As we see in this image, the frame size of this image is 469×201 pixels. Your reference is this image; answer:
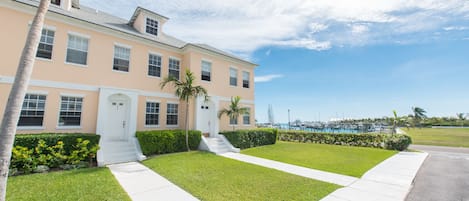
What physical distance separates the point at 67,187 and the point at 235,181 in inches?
218

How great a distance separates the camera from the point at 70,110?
10.7 meters

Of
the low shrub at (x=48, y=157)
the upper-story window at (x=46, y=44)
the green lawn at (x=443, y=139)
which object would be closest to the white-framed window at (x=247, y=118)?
the low shrub at (x=48, y=157)

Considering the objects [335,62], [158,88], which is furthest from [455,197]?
[335,62]

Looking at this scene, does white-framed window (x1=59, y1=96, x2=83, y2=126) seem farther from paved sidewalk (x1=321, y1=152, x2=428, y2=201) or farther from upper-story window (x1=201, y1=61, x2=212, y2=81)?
paved sidewalk (x1=321, y1=152, x2=428, y2=201)

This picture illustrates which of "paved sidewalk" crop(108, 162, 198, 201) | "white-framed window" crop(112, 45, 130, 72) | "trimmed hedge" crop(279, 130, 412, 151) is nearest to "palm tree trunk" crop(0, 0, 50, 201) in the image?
"paved sidewalk" crop(108, 162, 198, 201)

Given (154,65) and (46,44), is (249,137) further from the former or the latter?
(46,44)

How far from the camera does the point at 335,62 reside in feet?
71.9

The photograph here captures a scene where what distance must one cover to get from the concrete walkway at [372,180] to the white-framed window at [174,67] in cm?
943

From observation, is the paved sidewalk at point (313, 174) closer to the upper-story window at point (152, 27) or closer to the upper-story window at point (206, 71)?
the upper-story window at point (206, 71)

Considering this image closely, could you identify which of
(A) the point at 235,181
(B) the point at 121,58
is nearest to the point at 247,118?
(B) the point at 121,58

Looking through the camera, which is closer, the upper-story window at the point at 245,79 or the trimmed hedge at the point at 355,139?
the trimmed hedge at the point at 355,139

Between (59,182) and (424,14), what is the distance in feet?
59.8

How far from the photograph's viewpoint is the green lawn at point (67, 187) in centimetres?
548

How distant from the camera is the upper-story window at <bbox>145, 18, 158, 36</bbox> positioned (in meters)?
14.7
